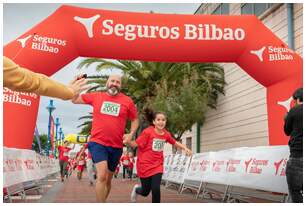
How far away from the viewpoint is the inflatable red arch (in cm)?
1005

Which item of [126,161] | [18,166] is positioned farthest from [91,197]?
[126,161]

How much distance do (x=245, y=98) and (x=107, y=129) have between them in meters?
13.7

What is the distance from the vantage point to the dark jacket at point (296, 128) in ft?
17.3

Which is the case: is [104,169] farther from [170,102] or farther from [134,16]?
[170,102]

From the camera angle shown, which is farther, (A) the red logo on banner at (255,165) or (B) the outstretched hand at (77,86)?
(A) the red logo on banner at (255,165)

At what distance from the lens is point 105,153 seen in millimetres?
6336

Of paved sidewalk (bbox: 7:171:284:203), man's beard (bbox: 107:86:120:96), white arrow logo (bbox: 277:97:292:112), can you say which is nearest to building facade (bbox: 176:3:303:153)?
white arrow logo (bbox: 277:97:292:112)

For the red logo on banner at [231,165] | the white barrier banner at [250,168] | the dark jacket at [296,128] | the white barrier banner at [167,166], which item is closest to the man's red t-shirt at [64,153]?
the white barrier banner at [167,166]

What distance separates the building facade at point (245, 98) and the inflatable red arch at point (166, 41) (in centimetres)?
367

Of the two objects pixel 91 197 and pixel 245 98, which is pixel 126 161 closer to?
pixel 245 98

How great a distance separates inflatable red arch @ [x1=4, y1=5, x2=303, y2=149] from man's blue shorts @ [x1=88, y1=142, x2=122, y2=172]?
373 cm

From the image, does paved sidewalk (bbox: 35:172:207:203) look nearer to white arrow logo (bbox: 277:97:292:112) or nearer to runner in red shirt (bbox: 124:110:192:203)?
runner in red shirt (bbox: 124:110:192:203)

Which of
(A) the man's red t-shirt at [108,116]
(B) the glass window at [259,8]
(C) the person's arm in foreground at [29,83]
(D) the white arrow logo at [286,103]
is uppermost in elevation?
(B) the glass window at [259,8]

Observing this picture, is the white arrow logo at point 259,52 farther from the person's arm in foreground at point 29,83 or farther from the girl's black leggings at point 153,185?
the person's arm in foreground at point 29,83
